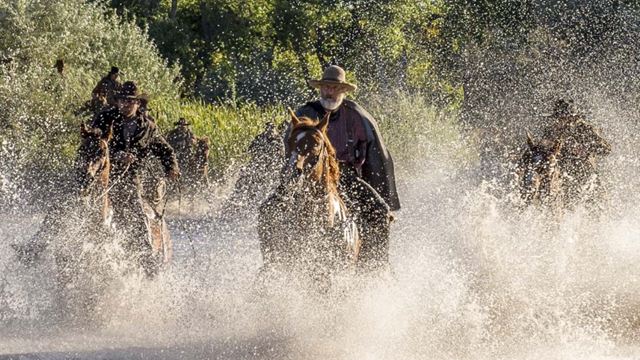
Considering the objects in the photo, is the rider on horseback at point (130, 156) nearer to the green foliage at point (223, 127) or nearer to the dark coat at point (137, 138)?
the dark coat at point (137, 138)

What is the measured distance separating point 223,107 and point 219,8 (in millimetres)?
30555

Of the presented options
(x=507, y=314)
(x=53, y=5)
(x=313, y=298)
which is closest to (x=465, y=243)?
(x=507, y=314)

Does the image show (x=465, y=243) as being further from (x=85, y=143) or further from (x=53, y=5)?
(x=53, y=5)

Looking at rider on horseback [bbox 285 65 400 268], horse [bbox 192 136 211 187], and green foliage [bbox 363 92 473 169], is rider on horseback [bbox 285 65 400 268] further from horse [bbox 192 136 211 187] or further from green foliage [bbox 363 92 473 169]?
green foliage [bbox 363 92 473 169]

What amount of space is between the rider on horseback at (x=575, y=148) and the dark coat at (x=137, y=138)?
16.4ft

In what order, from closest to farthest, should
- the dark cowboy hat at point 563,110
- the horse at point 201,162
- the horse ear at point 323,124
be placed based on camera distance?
the horse ear at point 323,124
the dark cowboy hat at point 563,110
the horse at point 201,162

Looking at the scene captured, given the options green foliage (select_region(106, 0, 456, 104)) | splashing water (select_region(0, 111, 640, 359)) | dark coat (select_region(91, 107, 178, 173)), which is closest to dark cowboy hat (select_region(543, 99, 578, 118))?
splashing water (select_region(0, 111, 640, 359))

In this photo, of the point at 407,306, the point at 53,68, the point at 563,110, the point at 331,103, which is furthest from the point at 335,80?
the point at 53,68

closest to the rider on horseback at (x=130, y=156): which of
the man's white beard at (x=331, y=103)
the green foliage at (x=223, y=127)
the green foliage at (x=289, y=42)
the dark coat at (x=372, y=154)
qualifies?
the dark coat at (x=372, y=154)

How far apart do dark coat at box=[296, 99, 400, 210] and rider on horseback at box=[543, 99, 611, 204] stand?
4.66 m

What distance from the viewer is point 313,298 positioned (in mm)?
10258

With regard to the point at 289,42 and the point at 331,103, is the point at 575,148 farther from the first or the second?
the point at 289,42

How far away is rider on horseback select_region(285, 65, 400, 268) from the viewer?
36.1 feet

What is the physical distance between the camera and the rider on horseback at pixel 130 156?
39.7 ft
